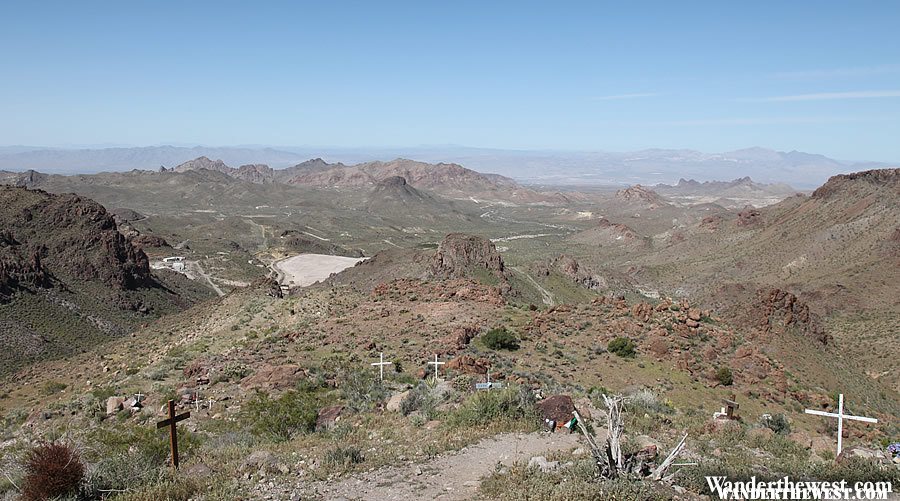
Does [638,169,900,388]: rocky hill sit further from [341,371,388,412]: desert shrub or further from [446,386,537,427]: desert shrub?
[446,386,537,427]: desert shrub

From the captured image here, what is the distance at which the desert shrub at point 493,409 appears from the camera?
13203mm

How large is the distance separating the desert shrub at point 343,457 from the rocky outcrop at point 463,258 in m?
36.1

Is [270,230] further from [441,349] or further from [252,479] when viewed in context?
[252,479]

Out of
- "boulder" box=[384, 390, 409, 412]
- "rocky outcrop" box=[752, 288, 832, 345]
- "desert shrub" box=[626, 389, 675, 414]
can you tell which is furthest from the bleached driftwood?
"rocky outcrop" box=[752, 288, 832, 345]

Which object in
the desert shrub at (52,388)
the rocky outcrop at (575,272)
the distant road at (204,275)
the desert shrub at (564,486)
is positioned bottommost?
the distant road at (204,275)

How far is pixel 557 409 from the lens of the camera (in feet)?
43.8

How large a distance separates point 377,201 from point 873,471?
622 ft

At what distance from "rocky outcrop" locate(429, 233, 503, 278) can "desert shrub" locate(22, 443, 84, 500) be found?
125ft

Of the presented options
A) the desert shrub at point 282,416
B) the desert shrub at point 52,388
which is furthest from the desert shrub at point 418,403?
the desert shrub at point 52,388

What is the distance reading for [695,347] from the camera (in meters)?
23.1

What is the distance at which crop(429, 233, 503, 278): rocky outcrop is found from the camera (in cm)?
4869

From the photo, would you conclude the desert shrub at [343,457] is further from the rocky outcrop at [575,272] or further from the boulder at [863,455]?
the rocky outcrop at [575,272]

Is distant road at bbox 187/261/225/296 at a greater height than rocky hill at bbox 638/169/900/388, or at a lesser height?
lesser

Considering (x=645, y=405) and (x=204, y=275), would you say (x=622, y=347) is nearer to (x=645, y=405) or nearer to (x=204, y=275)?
(x=645, y=405)
